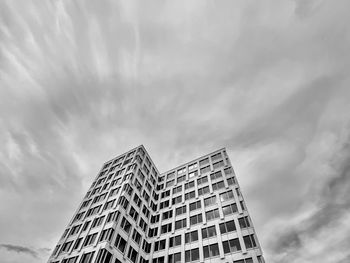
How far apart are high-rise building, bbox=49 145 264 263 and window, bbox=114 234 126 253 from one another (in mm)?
144

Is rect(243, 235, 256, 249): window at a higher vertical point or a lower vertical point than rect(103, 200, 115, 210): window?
lower

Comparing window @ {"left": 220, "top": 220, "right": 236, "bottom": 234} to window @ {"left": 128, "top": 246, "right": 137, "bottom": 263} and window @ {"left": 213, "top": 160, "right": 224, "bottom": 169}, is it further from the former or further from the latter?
window @ {"left": 128, "top": 246, "right": 137, "bottom": 263}

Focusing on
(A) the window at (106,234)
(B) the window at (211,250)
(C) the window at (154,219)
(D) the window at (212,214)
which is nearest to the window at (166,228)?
(C) the window at (154,219)

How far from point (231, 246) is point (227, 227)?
3334 mm

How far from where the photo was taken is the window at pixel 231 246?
28681 millimetres

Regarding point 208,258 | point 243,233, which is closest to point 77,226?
point 208,258

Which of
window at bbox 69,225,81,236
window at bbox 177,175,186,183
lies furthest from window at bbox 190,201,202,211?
window at bbox 69,225,81,236

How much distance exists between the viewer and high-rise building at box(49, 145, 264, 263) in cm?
2873

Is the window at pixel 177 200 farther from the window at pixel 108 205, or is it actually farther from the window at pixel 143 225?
the window at pixel 108 205

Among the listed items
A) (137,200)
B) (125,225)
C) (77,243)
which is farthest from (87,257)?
(137,200)

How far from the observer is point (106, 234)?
28766mm

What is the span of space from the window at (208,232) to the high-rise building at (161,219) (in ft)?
0.57

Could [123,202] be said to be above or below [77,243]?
above

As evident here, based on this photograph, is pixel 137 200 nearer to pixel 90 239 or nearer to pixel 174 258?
pixel 90 239
